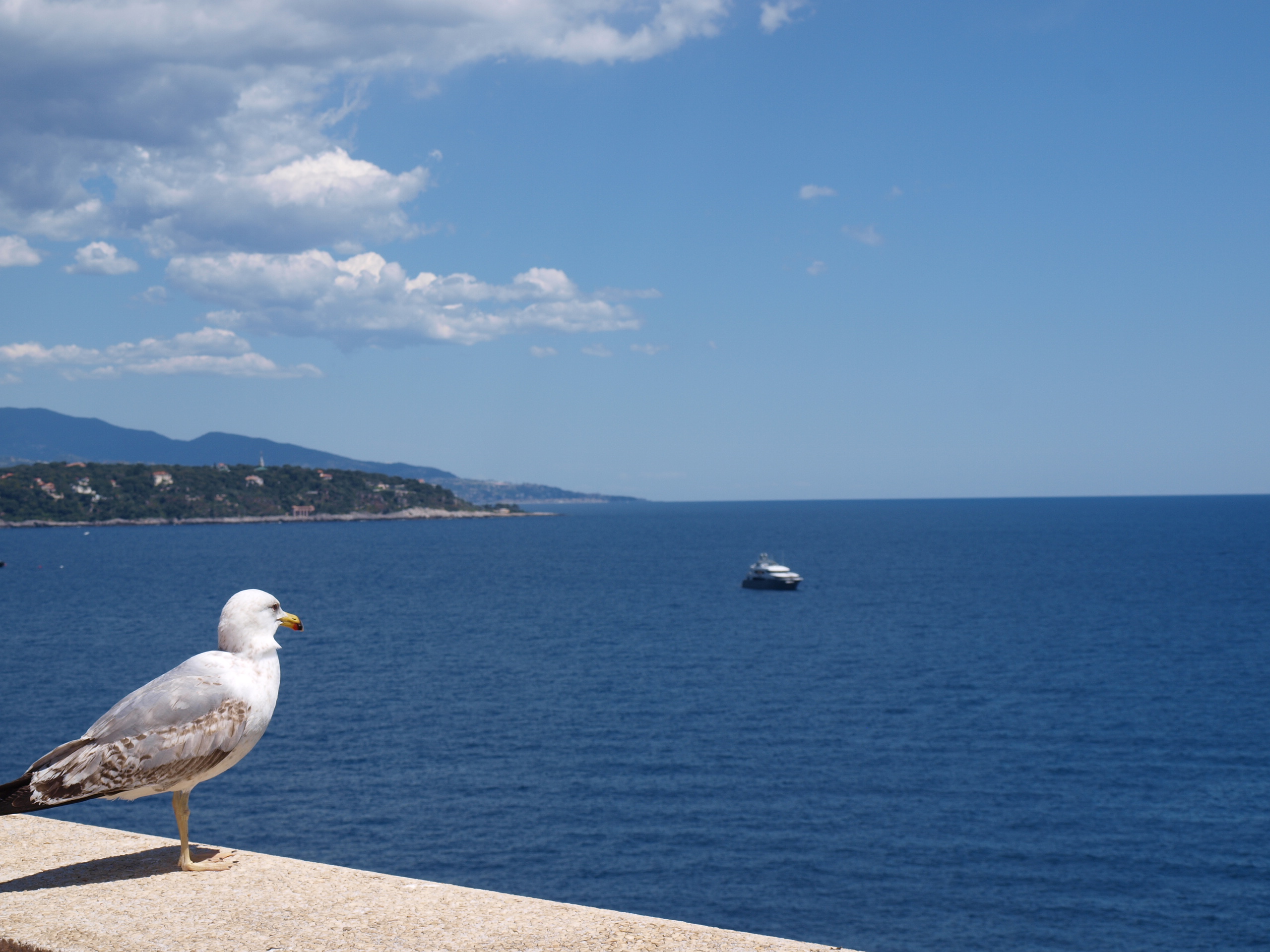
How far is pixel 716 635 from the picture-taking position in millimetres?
73938

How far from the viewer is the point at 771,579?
103 meters

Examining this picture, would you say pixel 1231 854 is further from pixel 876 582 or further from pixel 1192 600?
pixel 876 582

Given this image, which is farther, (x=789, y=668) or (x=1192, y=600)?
(x=1192, y=600)

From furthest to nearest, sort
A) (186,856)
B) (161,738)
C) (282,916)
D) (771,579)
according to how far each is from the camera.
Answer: (771,579) → (161,738) → (186,856) → (282,916)

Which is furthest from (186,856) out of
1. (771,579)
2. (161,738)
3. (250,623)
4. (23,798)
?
(771,579)

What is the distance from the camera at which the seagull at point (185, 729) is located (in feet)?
18.0

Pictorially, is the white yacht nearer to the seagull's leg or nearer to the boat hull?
the boat hull

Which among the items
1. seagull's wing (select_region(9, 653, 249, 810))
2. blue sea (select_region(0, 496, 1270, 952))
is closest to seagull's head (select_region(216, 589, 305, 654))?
seagull's wing (select_region(9, 653, 249, 810))

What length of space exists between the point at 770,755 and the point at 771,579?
203ft

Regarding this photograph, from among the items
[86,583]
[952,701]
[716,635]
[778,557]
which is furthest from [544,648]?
[778,557]

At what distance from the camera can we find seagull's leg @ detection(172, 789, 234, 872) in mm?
5445

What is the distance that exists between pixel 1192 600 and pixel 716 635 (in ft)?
161

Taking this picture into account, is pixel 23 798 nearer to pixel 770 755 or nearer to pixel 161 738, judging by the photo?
pixel 161 738

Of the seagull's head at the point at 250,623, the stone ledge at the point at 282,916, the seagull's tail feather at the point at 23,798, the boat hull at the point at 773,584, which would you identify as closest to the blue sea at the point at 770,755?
the boat hull at the point at 773,584
